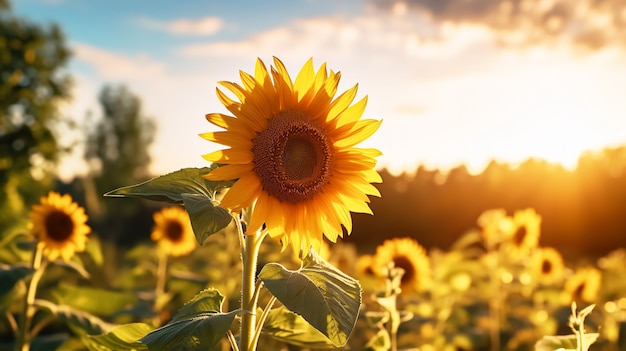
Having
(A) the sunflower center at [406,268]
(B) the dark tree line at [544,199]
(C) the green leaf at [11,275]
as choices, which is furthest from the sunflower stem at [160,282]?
(B) the dark tree line at [544,199]

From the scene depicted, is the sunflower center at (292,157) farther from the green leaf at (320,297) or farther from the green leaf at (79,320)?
the green leaf at (79,320)

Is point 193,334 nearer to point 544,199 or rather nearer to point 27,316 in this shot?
point 27,316

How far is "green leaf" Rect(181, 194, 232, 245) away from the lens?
1.49 m

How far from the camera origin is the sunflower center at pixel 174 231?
5168mm

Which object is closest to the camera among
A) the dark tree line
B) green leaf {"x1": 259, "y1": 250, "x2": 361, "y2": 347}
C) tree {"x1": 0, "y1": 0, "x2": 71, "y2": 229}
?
green leaf {"x1": 259, "y1": 250, "x2": 361, "y2": 347}

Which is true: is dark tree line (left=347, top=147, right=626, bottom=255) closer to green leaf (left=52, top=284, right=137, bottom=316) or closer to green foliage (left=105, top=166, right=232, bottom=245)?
green leaf (left=52, top=284, right=137, bottom=316)

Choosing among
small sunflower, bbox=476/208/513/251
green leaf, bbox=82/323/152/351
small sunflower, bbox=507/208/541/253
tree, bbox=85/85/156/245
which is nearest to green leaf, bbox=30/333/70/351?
green leaf, bbox=82/323/152/351

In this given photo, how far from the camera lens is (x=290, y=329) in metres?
1.83

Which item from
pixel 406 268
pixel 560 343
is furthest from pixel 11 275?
pixel 406 268

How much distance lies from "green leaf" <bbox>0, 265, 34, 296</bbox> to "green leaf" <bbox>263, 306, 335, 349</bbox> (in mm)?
1213

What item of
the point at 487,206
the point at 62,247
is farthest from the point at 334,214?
the point at 487,206

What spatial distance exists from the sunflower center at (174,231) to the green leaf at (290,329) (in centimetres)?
344

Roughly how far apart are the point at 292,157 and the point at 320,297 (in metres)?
0.52

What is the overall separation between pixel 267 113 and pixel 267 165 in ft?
0.44
